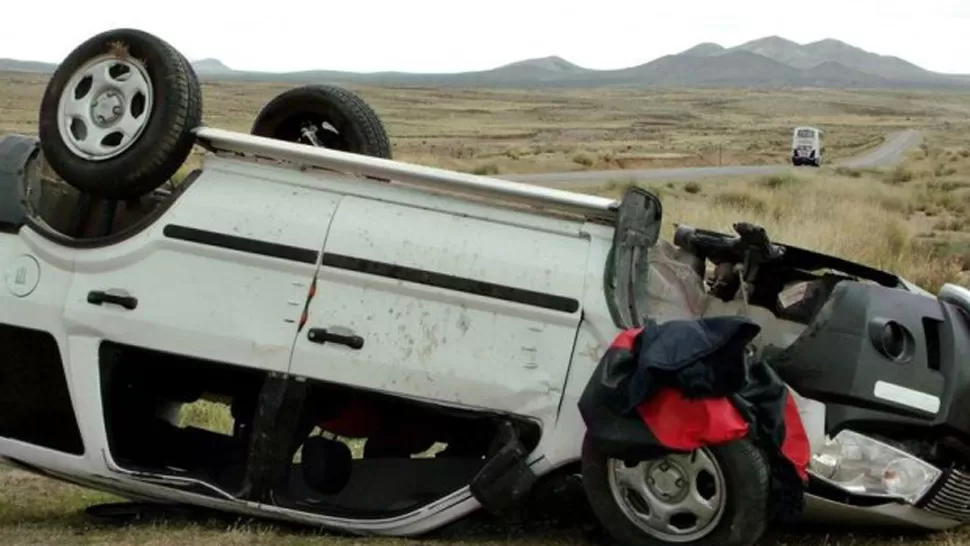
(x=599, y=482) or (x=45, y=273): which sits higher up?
(x=45, y=273)

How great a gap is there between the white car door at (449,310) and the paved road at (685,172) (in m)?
29.5

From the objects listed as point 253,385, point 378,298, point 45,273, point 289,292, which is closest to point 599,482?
point 378,298

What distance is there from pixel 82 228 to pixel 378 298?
163 centimetres

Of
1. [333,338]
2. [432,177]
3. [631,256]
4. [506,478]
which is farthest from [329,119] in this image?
[506,478]

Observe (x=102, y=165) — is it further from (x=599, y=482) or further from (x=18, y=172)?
(x=599, y=482)

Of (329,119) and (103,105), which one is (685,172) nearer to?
(329,119)

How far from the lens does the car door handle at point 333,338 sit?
190 inches

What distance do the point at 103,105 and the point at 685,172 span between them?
135ft

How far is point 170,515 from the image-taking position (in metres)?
5.60

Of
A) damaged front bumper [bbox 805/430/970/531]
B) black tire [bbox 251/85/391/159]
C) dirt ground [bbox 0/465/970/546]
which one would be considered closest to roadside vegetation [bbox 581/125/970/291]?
black tire [bbox 251/85/391/159]

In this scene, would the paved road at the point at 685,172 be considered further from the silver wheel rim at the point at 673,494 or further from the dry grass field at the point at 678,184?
the silver wheel rim at the point at 673,494

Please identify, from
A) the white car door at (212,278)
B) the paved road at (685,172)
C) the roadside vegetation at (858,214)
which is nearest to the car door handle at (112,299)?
the white car door at (212,278)

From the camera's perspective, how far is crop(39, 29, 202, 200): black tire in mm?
5234

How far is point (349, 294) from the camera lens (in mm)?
4898
